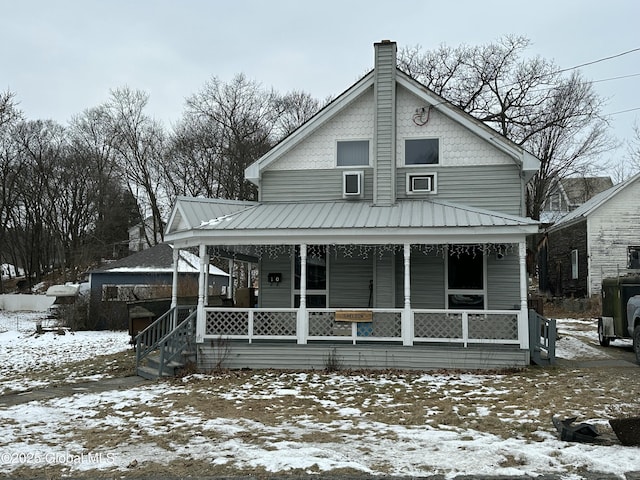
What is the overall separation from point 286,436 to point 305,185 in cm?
934

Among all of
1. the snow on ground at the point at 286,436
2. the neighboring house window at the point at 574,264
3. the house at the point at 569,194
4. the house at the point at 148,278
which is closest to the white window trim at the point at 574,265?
the neighboring house window at the point at 574,264

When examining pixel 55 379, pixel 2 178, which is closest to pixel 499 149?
pixel 55 379

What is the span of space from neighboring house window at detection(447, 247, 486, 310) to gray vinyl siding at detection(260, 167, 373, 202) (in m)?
2.84

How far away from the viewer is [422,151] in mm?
14984

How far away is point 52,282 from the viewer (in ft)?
163

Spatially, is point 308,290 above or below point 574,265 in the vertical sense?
below

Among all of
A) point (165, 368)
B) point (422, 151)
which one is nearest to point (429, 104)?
point (422, 151)

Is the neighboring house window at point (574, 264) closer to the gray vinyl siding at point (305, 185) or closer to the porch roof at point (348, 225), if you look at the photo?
the porch roof at point (348, 225)

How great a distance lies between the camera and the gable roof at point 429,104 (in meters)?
14.2

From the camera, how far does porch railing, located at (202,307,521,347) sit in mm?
12086

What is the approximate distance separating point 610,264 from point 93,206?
142 feet

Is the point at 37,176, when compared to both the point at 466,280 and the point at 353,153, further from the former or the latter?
the point at 466,280

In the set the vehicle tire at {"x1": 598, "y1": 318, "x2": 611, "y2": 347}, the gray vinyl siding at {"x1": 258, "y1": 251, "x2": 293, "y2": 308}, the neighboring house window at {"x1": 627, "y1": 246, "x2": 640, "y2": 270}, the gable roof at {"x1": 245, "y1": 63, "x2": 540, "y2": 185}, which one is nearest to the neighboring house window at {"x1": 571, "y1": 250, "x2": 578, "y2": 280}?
the neighboring house window at {"x1": 627, "y1": 246, "x2": 640, "y2": 270}

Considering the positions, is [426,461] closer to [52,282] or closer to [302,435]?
[302,435]
